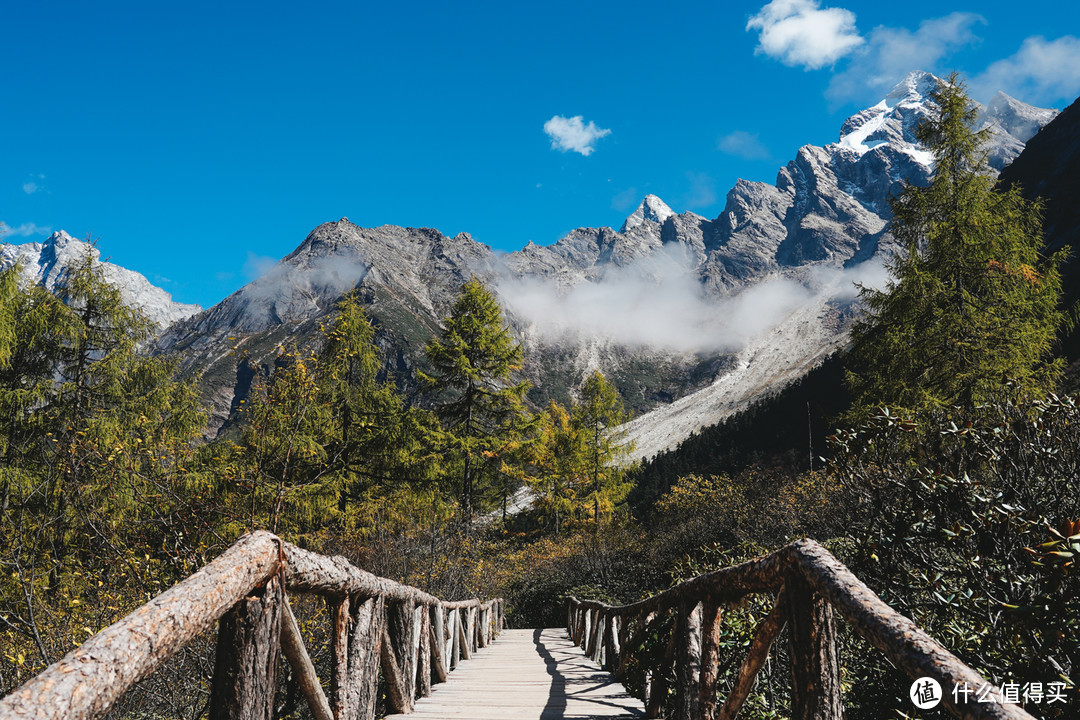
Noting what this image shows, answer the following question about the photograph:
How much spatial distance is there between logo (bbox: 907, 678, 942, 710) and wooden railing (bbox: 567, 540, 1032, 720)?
0.07ft

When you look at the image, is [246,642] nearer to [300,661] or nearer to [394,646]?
[300,661]

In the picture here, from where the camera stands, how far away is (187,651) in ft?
15.9

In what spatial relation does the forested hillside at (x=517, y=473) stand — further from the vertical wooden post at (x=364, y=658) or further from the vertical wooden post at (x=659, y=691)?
the vertical wooden post at (x=364, y=658)

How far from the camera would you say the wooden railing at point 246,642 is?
1190 mm

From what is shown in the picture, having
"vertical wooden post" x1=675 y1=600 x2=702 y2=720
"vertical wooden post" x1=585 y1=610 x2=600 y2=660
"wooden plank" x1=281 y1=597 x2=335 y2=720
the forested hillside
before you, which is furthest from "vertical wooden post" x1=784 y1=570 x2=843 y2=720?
"vertical wooden post" x1=585 y1=610 x2=600 y2=660

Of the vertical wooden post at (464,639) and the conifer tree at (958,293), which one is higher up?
the conifer tree at (958,293)

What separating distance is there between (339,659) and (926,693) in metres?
2.42

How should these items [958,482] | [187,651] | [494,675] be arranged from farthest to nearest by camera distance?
[494,675] → [187,651] → [958,482]

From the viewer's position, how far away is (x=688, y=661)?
3469mm

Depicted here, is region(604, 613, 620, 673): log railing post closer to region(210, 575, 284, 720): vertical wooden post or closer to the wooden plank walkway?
the wooden plank walkway

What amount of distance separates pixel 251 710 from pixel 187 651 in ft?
12.2

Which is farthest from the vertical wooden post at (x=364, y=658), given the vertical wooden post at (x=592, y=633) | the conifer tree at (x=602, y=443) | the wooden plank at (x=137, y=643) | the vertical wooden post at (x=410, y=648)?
the conifer tree at (x=602, y=443)

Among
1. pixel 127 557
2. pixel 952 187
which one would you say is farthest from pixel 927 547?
pixel 952 187

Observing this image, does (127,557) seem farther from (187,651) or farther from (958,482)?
(958,482)
